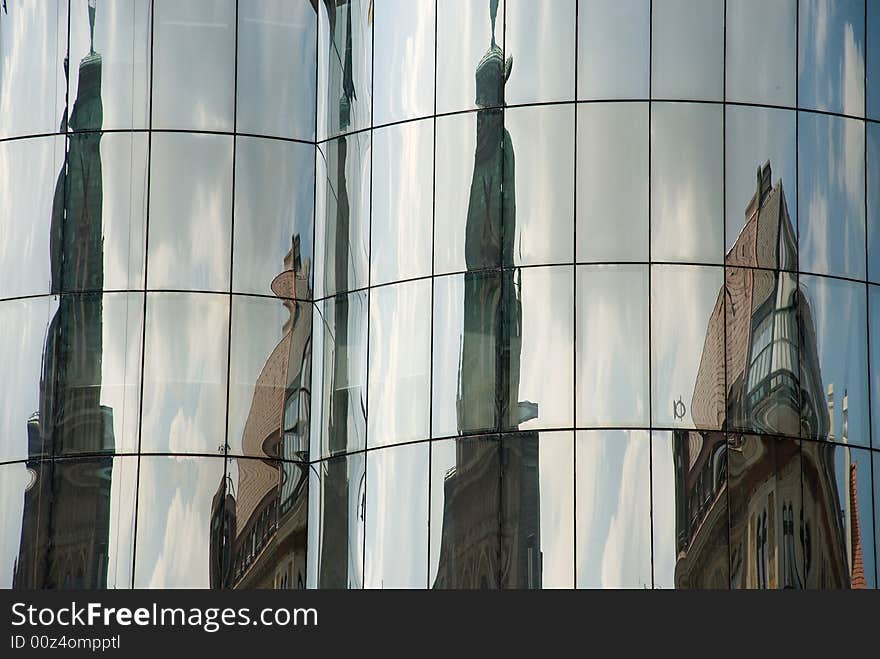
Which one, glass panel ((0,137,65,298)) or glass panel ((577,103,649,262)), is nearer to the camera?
glass panel ((577,103,649,262))

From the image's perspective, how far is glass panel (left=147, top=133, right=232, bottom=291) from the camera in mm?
33062

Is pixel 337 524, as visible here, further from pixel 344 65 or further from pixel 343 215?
pixel 344 65

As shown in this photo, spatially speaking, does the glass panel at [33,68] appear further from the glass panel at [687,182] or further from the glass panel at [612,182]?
the glass panel at [687,182]

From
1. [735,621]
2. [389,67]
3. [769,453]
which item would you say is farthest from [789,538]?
[389,67]

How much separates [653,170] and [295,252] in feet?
21.6

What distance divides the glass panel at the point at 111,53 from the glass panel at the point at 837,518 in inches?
508

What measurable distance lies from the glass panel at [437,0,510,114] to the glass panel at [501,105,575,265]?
2.35 feet

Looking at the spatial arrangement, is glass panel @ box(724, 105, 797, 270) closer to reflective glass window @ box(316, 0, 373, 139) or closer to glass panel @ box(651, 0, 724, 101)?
glass panel @ box(651, 0, 724, 101)

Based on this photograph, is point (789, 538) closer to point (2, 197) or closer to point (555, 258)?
point (555, 258)

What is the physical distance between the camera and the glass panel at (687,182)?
3059 cm

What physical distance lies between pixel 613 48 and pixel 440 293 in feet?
15.7

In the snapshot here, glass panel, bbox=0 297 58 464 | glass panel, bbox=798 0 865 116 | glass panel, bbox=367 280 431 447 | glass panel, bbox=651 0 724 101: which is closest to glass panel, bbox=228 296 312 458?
glass panel, bbox=367 280 431 447

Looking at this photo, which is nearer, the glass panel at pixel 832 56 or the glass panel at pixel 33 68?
the glass panel at pixel 832 56

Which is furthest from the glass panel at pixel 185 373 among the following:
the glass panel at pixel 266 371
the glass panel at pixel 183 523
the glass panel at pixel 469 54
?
the glass panel at pixel 469 54
